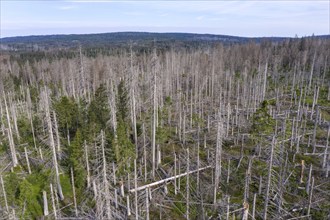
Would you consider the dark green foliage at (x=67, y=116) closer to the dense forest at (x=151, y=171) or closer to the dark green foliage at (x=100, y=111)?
the dense forest at (x=151, y=171)

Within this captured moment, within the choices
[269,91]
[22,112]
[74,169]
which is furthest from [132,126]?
[269,91]

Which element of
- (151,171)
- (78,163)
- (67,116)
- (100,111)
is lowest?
(151,171)

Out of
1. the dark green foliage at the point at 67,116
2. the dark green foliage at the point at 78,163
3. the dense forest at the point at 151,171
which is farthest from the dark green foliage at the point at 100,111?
the dark green foliage at the point at 78,163

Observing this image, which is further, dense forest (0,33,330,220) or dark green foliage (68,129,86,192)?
dark green foliage (68,129,86,192)

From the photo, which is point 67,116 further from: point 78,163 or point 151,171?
point 151,171

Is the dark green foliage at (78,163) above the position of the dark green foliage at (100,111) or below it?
below

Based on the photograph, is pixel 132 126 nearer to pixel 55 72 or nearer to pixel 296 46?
pixel 55 72

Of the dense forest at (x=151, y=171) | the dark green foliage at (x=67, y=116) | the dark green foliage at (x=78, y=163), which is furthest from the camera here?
the dark green foliage at (x=67, y=116)

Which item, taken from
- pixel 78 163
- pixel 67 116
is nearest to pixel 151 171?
pixel 78 163

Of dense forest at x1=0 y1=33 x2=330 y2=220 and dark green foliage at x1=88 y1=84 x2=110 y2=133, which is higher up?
dark green foliage at x1=88 y1=84 x2=110 y2=133

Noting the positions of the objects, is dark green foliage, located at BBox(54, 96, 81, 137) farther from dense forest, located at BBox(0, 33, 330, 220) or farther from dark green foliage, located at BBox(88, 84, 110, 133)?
dark green foliage, located at BBox(88, 84, 110, 133)

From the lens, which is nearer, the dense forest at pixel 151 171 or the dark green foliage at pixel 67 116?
the dense forest at pixel 151 171

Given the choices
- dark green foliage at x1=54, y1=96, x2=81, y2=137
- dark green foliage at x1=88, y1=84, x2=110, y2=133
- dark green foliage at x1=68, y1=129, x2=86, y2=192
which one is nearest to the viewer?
dark green foliage at x1=68, y1=129, x2=86, y2=192

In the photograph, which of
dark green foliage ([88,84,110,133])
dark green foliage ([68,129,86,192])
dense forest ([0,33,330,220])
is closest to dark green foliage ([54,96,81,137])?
dense forest ([0,33,330,220])
